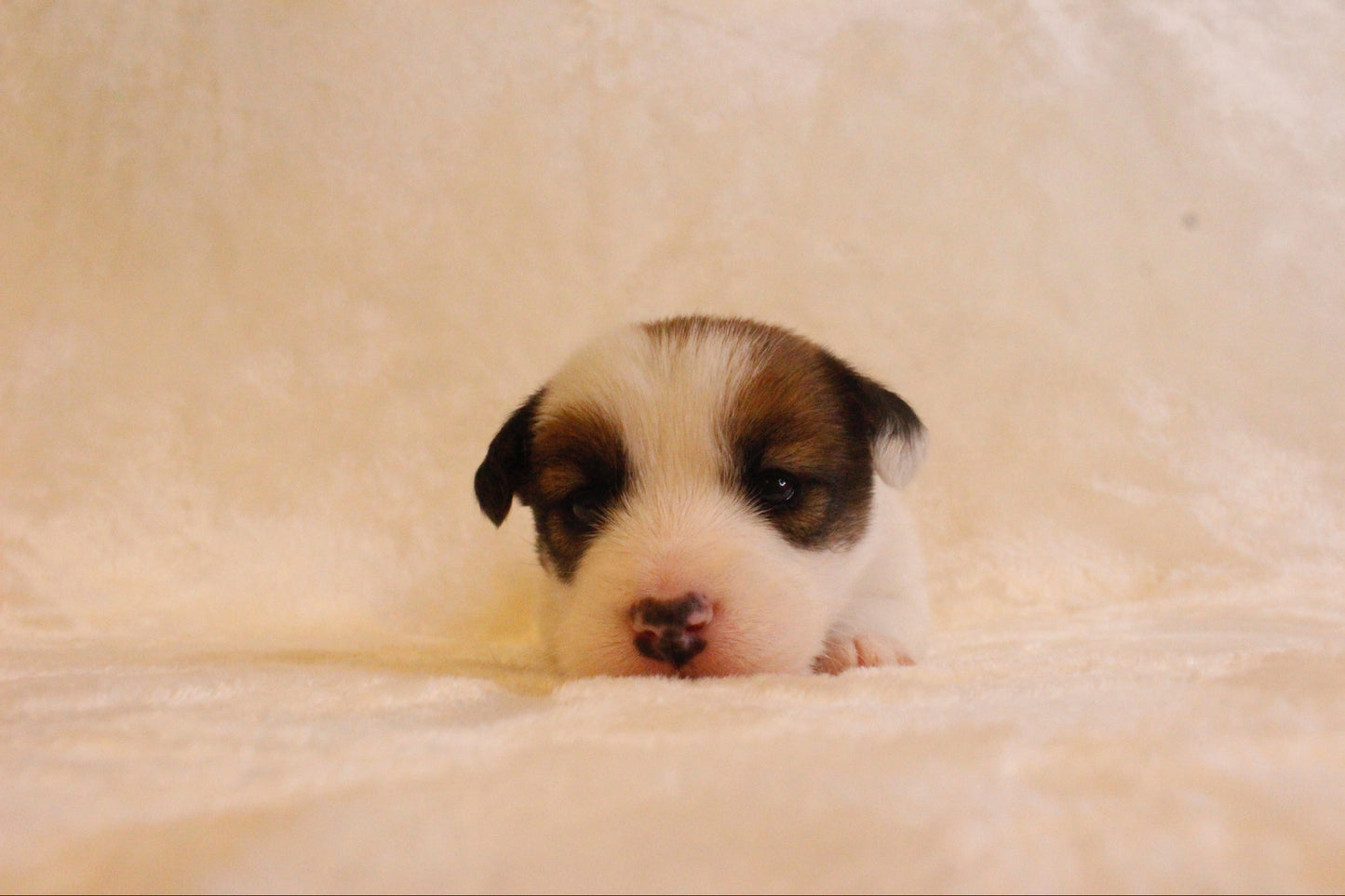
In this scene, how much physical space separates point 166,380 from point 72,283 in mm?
407

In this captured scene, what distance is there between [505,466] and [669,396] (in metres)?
0.49

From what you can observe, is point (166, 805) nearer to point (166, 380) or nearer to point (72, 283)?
point (166, 380)

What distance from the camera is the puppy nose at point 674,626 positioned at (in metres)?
1.51

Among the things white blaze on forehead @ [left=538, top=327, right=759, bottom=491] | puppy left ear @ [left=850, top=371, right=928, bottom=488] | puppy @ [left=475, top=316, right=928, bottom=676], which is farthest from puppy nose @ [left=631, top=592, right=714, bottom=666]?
puppy left ear @ [left=850, top=371, right=928, bottom=488]

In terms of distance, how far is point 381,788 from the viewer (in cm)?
85

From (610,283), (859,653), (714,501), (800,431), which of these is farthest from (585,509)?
(610,283)

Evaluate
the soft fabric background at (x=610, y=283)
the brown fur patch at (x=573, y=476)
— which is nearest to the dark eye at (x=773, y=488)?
the brown fur patch at (x=573, y=476)

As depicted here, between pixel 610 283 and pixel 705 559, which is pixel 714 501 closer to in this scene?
pixel 705 559

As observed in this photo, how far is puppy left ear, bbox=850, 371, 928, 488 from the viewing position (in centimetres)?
205

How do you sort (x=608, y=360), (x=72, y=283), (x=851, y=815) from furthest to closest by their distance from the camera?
(x=72, y=283)
(x=608, y=360)
(x=851, y=815)

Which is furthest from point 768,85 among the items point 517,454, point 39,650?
point 39,650

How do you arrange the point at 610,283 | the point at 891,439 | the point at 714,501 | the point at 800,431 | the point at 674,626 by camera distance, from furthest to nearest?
the point at 610,283, the point at 891,439, the point at 800,431, the point at 714,501, the point at 674,626

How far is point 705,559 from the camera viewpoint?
1.60m

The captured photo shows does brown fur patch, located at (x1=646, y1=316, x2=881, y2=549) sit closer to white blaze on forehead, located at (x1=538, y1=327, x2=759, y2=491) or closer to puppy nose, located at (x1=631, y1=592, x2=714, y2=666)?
white blaze on forehead, located at (x1=538, y1=327, x2=759, y2=491)
